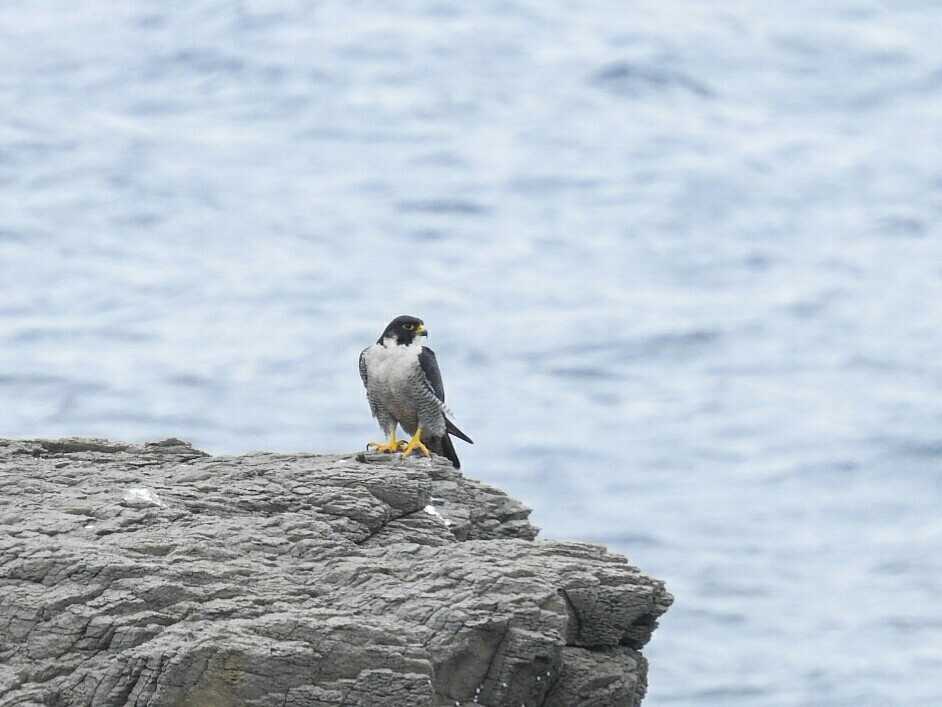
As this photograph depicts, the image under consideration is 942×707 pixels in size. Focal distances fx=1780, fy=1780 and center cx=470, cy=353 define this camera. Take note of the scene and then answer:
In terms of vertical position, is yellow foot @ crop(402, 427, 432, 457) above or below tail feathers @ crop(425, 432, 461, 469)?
below

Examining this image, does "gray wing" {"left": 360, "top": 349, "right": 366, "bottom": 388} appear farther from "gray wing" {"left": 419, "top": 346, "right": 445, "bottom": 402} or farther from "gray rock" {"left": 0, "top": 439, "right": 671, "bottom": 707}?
"gray rock" {"left": 0, "top": 439, "right": 671, "bottom": 707}

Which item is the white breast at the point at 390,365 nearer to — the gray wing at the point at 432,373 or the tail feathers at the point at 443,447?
the gray wing at the point at 432,373

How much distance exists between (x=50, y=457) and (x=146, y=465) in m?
0.86

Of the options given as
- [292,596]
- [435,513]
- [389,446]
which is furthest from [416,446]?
[292,596]

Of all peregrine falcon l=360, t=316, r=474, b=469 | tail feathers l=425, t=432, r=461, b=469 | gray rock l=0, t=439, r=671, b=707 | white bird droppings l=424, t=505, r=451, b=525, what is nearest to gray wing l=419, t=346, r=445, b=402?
peregrine falcon l=360, t=316, r=474, b=469

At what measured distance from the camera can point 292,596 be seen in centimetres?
1248

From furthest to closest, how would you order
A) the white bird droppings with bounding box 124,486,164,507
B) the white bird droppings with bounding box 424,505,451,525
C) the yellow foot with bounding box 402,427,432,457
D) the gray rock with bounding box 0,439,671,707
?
the yellow foot with bounding box 402,427,432,457
the white bird droppings with bounding box 424,505,451,525
the white bird droppings with bounding box 124,486,164,507
the gray rock with bounding box 0,439,671,707

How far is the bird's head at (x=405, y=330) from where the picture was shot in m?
17.9

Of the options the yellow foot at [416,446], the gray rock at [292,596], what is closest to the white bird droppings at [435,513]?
the gray rock at [292,596]

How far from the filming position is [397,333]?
1803 centimetres

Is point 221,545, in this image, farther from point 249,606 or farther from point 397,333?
point 397,333

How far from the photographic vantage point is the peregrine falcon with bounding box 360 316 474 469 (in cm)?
1750

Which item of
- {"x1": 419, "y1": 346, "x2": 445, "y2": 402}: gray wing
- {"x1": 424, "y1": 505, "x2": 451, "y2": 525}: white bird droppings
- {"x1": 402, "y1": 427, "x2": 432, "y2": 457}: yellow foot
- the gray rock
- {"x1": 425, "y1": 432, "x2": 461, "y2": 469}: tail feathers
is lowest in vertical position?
the gray rock

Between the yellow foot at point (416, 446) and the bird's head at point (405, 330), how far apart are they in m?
1.03
